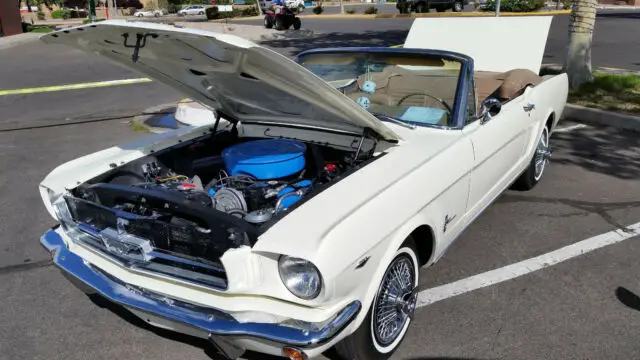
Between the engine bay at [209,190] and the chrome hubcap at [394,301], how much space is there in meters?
0.59

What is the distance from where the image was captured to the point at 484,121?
12.0 ft

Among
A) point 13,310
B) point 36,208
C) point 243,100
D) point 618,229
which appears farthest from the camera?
point 36,208

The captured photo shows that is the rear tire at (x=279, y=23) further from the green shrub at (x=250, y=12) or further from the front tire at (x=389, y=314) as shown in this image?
the front tire at (x=389, y=314)

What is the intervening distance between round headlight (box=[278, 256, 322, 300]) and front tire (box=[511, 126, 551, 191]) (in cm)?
322

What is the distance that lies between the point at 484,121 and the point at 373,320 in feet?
5.74

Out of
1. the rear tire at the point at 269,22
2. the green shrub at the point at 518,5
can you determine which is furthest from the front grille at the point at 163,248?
the green shrub at the point at 518,5

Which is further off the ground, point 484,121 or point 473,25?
point 473,25

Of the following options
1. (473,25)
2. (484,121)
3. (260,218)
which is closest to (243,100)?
(260,218)

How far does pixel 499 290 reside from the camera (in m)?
3.43

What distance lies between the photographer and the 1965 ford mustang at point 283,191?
2305 mm

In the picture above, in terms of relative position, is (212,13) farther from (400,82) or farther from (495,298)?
(495,298)

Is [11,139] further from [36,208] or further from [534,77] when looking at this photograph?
[534,77]

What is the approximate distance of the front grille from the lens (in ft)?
8.15

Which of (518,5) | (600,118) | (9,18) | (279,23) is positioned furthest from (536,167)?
(518,5)
